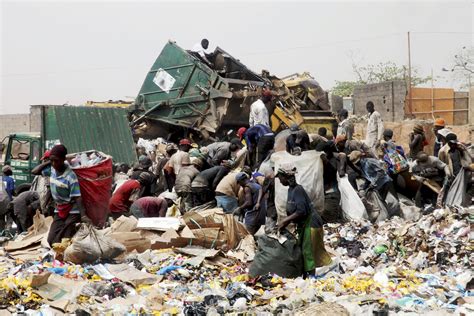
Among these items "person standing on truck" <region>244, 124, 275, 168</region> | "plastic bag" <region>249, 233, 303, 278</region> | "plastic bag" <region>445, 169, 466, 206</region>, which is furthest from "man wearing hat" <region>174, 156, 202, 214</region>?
"plastic bag" <region>445, 169, 466, 206</region>

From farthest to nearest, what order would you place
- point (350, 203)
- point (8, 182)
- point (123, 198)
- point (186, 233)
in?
point (8, 182) → point (350, 203) → point (123, 198) → point (186, 233)

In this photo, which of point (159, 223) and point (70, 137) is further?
point (70, 137)

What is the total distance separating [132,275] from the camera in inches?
224

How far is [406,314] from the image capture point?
4.32 metres

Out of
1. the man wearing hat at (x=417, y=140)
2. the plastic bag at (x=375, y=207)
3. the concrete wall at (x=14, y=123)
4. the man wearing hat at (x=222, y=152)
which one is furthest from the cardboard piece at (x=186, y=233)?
the concrete wall at (x=14, y=123)

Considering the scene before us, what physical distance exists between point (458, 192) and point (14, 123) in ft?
56.3

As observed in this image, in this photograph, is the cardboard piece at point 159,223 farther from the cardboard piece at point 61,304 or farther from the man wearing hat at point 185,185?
the cardboard piece at point 61,304

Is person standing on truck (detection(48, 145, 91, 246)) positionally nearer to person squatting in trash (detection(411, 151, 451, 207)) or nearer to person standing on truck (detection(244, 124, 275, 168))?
person standing on truck (detection(244, 124, 275, 168))

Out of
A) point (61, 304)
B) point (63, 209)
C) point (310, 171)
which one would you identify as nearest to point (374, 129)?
point (310, 171)

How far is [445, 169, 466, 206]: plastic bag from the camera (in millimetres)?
8133

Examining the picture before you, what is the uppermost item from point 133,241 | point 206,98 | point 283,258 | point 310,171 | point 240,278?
point 206,98

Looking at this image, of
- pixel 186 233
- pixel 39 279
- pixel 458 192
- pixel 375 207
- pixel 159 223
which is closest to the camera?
pixel 39 279

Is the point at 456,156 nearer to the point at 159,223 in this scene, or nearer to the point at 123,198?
the point at 159,223

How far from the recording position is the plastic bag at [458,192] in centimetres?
813
